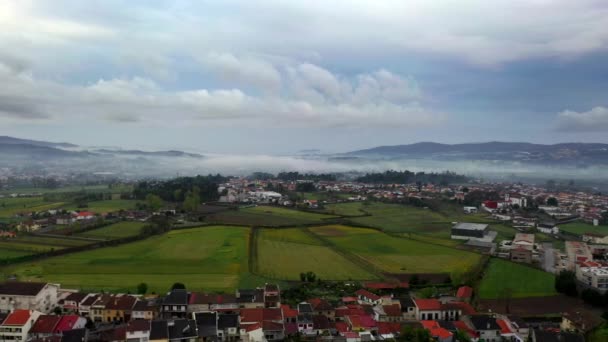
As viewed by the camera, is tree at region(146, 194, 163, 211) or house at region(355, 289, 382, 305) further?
tree at region(146, 194, 163, 211)

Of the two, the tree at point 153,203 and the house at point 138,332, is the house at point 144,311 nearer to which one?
the house at point 138,332

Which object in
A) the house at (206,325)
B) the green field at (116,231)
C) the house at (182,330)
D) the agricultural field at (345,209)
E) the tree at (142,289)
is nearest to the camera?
the house at (182,330)

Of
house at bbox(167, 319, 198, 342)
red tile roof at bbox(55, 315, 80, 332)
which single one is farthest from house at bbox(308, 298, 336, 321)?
red tile roof at bbox(55, 315, 80, 332)

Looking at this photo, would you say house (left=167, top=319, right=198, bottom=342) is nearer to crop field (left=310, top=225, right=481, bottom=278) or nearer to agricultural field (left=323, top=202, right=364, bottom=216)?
crop field (left=310, top=225, right=481, bottom=278)

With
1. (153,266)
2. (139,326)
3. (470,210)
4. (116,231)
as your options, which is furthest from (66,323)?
(470,210)

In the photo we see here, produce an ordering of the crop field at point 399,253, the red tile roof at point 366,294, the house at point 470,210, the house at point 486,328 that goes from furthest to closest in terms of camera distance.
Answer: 1. the house at point 470,210
2. the crop field at point 399,253
3. the red tile roof at point 366,294
4. the house at point 486,328

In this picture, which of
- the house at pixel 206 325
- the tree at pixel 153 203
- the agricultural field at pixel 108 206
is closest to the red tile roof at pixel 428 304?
the house at pixel 206 325
